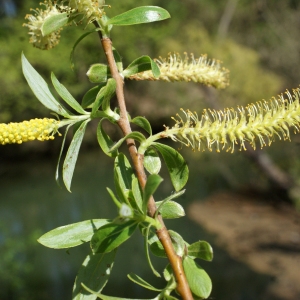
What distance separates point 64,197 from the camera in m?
5.90

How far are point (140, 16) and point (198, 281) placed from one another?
325 millimetres

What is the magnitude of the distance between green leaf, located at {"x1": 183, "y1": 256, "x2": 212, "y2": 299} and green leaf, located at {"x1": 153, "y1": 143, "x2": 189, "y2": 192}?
95mm

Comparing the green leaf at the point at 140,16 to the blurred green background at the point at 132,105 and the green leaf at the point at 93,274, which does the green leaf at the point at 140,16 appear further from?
the blurred green background at the point at 132,105

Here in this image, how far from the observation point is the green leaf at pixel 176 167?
48 centimetres

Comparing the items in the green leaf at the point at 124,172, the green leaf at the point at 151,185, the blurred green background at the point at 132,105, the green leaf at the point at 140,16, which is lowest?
the blurred green background at the point at 132,105

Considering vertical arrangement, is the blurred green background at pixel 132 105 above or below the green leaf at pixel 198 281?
below

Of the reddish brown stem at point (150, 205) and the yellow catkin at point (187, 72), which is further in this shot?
the yellow catkin at point (187, 72)

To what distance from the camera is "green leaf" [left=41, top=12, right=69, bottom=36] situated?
473mm

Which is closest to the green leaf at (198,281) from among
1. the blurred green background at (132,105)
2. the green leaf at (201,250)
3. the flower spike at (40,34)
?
the green leaf at (201,250)

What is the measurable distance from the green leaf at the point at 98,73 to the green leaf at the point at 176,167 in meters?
0.11

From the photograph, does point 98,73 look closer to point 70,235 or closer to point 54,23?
point 54,23

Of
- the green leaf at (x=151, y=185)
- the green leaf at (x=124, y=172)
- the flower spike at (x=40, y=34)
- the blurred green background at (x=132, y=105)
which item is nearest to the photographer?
the green leaf at (x=151, y=185)

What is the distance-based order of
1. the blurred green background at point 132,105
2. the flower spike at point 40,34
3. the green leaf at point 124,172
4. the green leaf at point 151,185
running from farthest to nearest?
the blurred green background at point 132,105 → the flower spike at point 40,34 → the green leaf at point 124,172 → the green leaf at point 151,185

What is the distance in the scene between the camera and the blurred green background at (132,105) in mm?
4188
